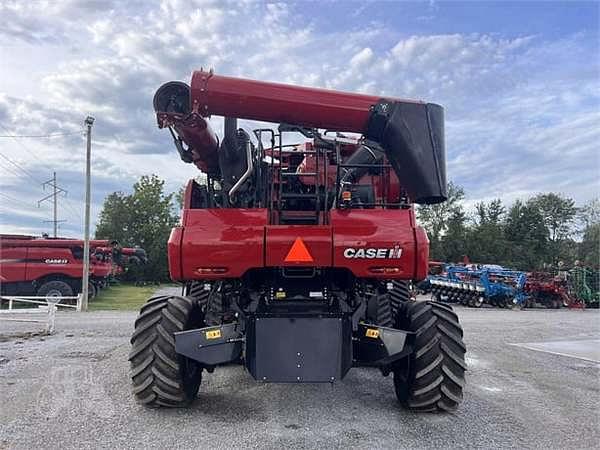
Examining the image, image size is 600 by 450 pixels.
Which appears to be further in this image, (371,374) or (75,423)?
(371,374)

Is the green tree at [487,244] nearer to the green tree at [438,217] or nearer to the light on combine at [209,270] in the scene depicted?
the green tree at [438,217]

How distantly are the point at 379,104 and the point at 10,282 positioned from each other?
1964 centimetres

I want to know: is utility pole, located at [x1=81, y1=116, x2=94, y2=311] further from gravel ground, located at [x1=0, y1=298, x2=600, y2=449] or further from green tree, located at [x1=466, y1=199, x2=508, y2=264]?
green tree, located at [x1=466, y1=199, x2=508, y2=264]

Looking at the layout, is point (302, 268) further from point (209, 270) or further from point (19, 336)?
point (19, 336)

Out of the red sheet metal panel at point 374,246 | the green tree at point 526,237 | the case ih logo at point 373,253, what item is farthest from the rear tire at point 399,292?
the green tree at point 526,237

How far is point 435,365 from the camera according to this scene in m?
4.95

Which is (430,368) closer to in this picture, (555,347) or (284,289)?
(284,289)

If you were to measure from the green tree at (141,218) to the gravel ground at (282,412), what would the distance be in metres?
35.5

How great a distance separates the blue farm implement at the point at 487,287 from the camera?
2442 centimetres

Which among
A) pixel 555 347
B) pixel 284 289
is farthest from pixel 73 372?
pixel 555 347

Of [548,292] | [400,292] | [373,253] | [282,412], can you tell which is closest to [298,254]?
[373,253]

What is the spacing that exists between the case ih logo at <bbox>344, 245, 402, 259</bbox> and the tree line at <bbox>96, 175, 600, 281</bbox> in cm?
2903

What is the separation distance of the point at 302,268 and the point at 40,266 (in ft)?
60.9

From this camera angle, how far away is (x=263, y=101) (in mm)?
4754
